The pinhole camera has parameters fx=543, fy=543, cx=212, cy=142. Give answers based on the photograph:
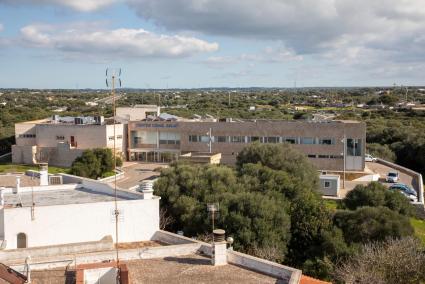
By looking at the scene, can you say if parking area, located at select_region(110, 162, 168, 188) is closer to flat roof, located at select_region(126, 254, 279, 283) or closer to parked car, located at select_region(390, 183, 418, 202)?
parked car, located at select_region(390, 183, 418, 202)

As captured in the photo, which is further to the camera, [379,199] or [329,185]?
[329,185]

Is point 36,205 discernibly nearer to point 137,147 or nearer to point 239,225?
point 239,225

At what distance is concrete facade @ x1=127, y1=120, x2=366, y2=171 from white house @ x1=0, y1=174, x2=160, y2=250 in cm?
3820

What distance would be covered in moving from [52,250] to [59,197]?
6798mm

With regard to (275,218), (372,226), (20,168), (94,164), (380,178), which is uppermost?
(275,218)

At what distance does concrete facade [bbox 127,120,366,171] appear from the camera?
58.5 meters

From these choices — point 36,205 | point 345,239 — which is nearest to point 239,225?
point 345,239

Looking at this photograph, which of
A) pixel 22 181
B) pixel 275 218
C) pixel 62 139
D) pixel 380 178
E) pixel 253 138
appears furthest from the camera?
pixel 62 139

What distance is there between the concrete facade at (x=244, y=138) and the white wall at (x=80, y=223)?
39343 millimetres

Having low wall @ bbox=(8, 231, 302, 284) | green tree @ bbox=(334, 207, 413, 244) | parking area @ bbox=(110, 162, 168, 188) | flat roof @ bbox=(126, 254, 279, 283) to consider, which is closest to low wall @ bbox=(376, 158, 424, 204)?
green tree @ bbox=(334, 207, 413, 244)

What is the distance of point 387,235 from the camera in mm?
30438

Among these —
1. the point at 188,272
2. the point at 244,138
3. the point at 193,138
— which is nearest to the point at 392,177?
the point at 244,138

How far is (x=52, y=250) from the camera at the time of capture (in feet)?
62.8

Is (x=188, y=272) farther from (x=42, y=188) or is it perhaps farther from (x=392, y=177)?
(x=392, y=177)
